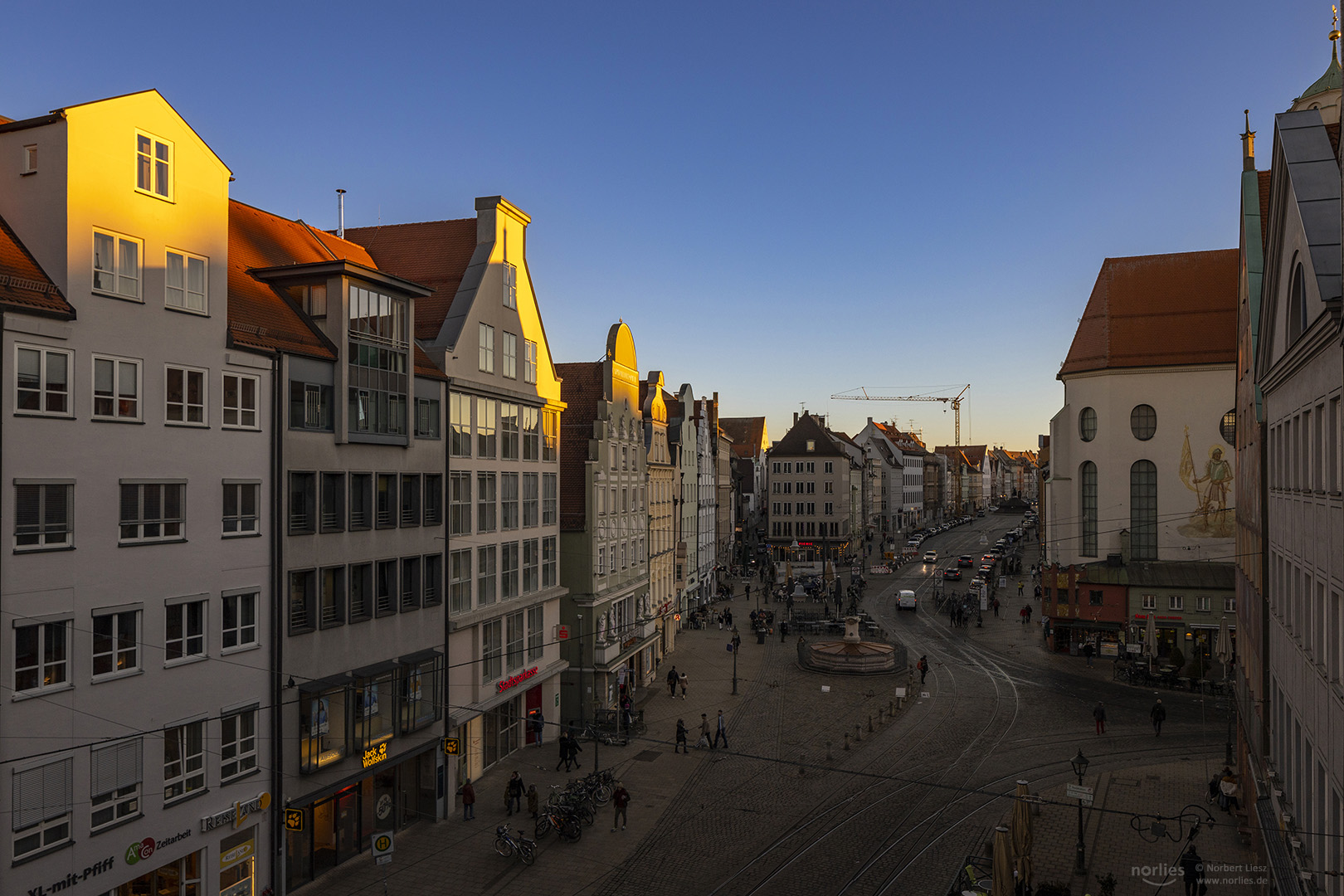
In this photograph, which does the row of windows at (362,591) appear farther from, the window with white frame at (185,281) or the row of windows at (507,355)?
the row of windows at (507,355)

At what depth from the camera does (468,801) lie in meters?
28.0

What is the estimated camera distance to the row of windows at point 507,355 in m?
31.9

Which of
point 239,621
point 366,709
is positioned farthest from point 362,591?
point 239,621

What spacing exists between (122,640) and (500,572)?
48.3ft

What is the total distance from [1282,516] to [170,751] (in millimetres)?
23255

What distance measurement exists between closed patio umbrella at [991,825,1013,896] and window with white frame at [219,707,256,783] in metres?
16.5

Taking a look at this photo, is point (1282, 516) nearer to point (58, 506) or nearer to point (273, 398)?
point (273, 398)

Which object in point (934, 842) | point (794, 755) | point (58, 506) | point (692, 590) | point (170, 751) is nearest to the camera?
point (58, 506)

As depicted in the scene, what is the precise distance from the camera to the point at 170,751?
19.6 metres

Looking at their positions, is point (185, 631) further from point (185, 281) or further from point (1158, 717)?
point (1158, 717)

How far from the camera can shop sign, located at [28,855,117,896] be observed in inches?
663

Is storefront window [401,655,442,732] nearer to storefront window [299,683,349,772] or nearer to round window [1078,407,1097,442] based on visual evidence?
storefront window [299,683,349,772]

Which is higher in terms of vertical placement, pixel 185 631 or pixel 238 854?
pixel 185 631

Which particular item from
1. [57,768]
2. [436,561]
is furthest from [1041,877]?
[57,768]
